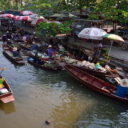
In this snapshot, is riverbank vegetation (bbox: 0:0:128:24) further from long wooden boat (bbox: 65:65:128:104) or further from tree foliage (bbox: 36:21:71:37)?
long wooden boat (bbox: 65:65:128:104)

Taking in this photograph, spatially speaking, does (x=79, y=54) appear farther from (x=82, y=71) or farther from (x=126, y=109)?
(x=126, y=109)

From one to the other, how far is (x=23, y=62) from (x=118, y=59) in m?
8.85

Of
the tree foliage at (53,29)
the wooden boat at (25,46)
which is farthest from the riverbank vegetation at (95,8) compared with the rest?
the wooden boat at (25,46)

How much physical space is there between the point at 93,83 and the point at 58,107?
3.73 meters

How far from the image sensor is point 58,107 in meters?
13.5

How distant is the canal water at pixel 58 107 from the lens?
11.9m

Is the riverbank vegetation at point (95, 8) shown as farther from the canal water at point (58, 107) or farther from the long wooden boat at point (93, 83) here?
the canal water at point (58, 107)

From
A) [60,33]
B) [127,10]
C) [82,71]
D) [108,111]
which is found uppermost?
[127,10]

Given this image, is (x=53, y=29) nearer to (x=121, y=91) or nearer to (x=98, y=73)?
(x=98, y=73)

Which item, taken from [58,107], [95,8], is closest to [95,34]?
[95,8]

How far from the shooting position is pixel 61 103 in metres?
13.9

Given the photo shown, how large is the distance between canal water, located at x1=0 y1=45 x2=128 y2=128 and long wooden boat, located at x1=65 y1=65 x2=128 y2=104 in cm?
43

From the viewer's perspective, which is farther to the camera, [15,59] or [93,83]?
[15,59]

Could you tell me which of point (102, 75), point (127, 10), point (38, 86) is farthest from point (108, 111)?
point (127, 10)
